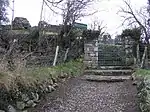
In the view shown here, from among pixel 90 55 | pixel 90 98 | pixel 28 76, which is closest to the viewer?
pixel 28 76

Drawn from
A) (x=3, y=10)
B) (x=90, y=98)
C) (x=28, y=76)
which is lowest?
(x=90, y=98)

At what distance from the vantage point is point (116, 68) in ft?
40.4

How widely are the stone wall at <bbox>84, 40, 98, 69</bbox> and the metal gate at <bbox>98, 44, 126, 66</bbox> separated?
399 mm

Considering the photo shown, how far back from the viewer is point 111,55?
13.5 m

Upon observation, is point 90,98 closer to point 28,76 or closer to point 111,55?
point 28,76

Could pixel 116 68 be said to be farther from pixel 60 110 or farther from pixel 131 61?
pixel 60 110

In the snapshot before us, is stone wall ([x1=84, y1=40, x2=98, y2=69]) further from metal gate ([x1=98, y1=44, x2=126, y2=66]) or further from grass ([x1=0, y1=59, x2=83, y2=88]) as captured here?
grass ([x1=0, y1=59, x2=83, y2=88])

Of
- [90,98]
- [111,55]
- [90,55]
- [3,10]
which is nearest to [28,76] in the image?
[90,98]

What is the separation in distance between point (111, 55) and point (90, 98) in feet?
22.1

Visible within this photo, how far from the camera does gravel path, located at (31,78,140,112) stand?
597 cm

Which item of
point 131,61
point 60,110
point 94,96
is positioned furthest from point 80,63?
point 60,110

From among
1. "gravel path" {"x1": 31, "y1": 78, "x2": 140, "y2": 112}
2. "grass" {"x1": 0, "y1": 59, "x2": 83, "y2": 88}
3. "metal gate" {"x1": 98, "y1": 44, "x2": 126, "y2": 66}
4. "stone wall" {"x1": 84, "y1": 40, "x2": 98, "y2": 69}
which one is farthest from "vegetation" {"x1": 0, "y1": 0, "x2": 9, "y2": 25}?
"gravel path" {"x1": 31, "y1": 78, "x2": 140, "y2": 112}

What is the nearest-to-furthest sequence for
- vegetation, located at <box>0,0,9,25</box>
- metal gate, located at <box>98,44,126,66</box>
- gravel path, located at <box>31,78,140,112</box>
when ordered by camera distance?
1. gravel path, located at <box>31,78,140,112</box>
2. vegetation, located at <box>0,0,9,25</box>
3. metal gate, located at <box>98,44,126,66</box>

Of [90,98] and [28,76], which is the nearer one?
[28,76]
